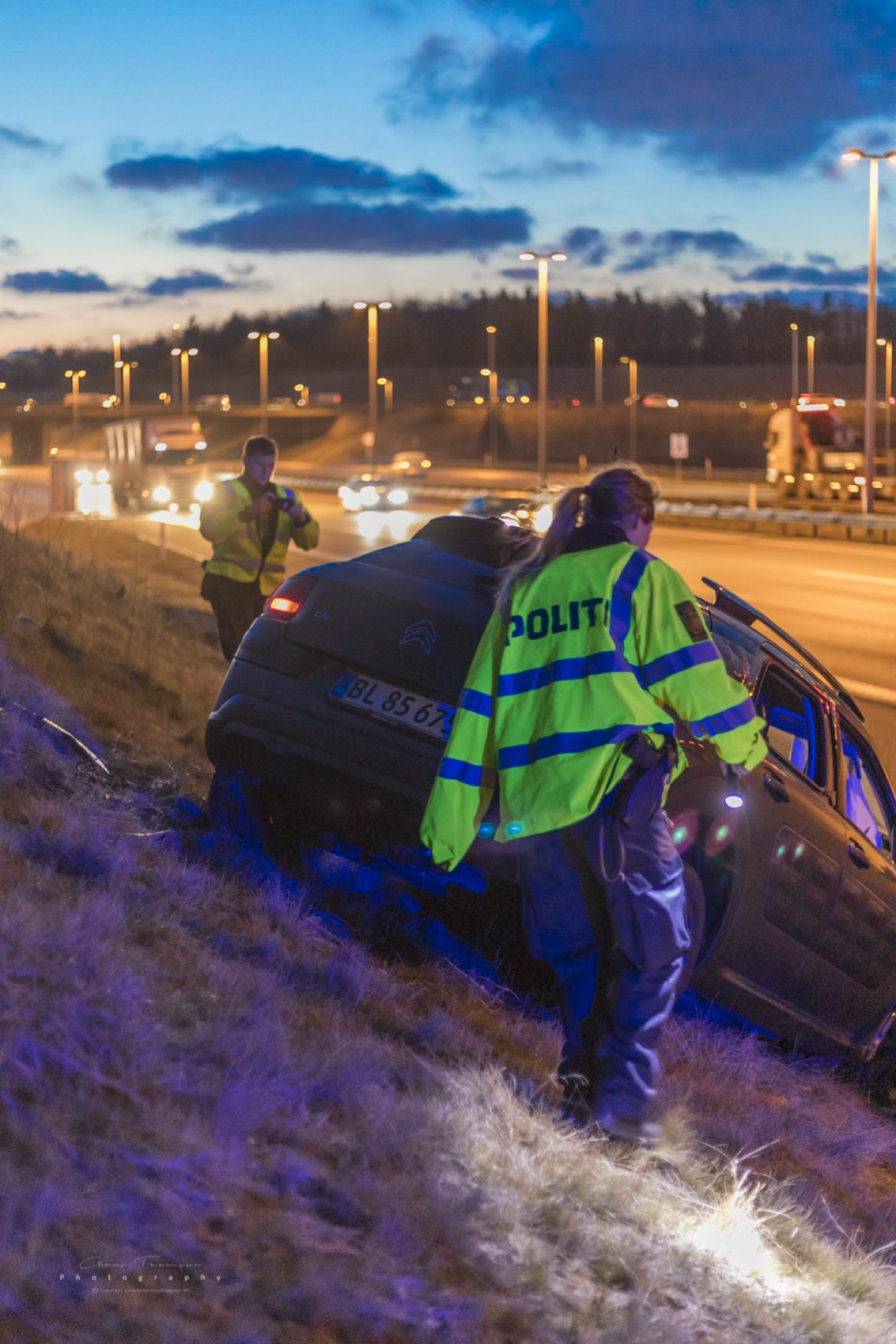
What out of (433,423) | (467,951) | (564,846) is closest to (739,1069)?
(467,951)

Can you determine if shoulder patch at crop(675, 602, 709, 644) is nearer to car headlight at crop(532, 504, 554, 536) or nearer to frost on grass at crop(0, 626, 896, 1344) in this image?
car headlight at crop(532, 504, 554, 536)

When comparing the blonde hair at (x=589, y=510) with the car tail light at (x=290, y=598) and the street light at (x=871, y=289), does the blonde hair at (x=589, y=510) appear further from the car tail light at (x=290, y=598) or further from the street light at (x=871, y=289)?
the street light at (x=871, y=289)

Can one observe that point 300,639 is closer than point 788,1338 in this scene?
No

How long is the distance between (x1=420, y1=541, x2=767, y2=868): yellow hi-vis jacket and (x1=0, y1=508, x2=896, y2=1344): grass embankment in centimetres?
66

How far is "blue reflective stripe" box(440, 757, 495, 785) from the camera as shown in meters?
3.71

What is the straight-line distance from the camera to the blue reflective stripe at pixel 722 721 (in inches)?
141

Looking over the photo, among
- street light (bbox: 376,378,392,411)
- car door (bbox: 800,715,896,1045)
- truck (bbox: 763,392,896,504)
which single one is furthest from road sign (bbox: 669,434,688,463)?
street light (bbox: 376,378,392,411)

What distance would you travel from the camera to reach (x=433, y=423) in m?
117

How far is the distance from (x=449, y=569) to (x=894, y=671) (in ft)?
33.9

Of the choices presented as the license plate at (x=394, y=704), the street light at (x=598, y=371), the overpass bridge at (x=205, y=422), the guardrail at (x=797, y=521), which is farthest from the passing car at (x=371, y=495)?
the street light at (x=598, y=371)

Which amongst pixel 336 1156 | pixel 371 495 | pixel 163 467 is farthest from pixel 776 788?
pixel 371 495

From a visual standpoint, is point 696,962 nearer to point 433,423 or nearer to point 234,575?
point 234,575

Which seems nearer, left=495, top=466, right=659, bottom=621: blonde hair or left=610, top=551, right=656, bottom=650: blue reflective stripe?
left=610, top=551, right=656, bottom=650: blue reflective stripe

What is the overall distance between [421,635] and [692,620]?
1.22 metres
